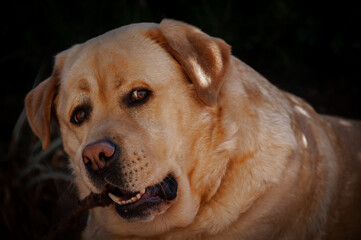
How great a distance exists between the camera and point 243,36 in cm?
600

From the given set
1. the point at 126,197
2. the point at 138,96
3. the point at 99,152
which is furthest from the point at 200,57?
the point at 126,197

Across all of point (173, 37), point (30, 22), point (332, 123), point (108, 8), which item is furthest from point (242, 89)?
point (30, 22)

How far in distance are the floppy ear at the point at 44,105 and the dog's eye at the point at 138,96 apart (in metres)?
0.75

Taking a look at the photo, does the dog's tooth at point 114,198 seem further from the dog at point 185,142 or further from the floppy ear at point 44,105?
the floppy ear at point 44,105

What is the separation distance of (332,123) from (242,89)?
45.9 inches

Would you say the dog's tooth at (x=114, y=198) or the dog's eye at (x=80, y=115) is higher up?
the dog's eye at (x=80, y=115)

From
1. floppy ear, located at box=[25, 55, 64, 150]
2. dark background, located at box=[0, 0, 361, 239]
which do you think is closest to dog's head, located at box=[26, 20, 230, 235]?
floppy ear, located at box=[25, 55, 64, 150]

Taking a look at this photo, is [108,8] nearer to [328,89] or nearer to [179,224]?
[328,89]

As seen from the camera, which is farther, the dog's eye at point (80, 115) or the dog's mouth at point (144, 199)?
the dog's eye at point (80, 115)

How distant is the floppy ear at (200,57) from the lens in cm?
250

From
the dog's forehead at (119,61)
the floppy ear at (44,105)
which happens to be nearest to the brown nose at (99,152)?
the dog's forehead at (119,61)

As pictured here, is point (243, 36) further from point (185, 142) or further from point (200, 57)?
point (185, 142)

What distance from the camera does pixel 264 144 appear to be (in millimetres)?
2672

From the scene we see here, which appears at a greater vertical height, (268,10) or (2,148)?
(268,10)
